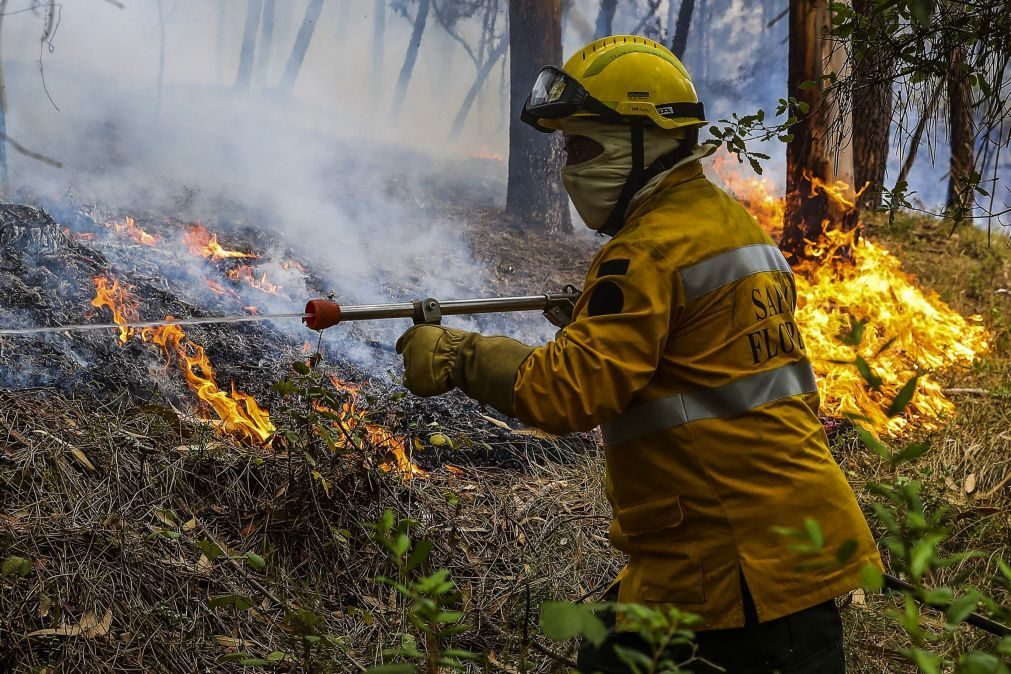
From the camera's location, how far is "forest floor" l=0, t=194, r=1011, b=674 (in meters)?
3.05

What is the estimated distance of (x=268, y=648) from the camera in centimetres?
323

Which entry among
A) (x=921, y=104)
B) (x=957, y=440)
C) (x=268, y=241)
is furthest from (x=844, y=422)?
(x=268, y=241)

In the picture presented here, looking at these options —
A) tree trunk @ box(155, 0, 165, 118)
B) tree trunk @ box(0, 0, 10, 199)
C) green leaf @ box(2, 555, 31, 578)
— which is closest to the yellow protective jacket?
green leaf @ box(2, 555, 31, 578)

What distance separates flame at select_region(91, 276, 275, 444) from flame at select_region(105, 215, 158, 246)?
1.72ft

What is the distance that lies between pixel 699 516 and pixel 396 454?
2.35 meters

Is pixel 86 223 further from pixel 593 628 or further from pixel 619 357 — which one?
pixel 593 628

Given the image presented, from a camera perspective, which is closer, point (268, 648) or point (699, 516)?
point (699, 516)

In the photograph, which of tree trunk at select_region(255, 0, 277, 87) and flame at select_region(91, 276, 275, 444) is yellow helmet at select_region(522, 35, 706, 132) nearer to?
flame at select_region(91, 276, 275, 444)

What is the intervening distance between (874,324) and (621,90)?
5.37 metres

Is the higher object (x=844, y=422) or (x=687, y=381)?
(x=687, y=381)

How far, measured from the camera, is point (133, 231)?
5.51m

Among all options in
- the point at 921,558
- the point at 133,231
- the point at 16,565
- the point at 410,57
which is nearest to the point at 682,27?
the point at 410,57

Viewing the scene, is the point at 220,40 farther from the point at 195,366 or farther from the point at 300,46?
the point at 195,366

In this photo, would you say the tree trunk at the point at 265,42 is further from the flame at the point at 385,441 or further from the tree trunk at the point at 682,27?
the tree trunk at the point at 682,27
